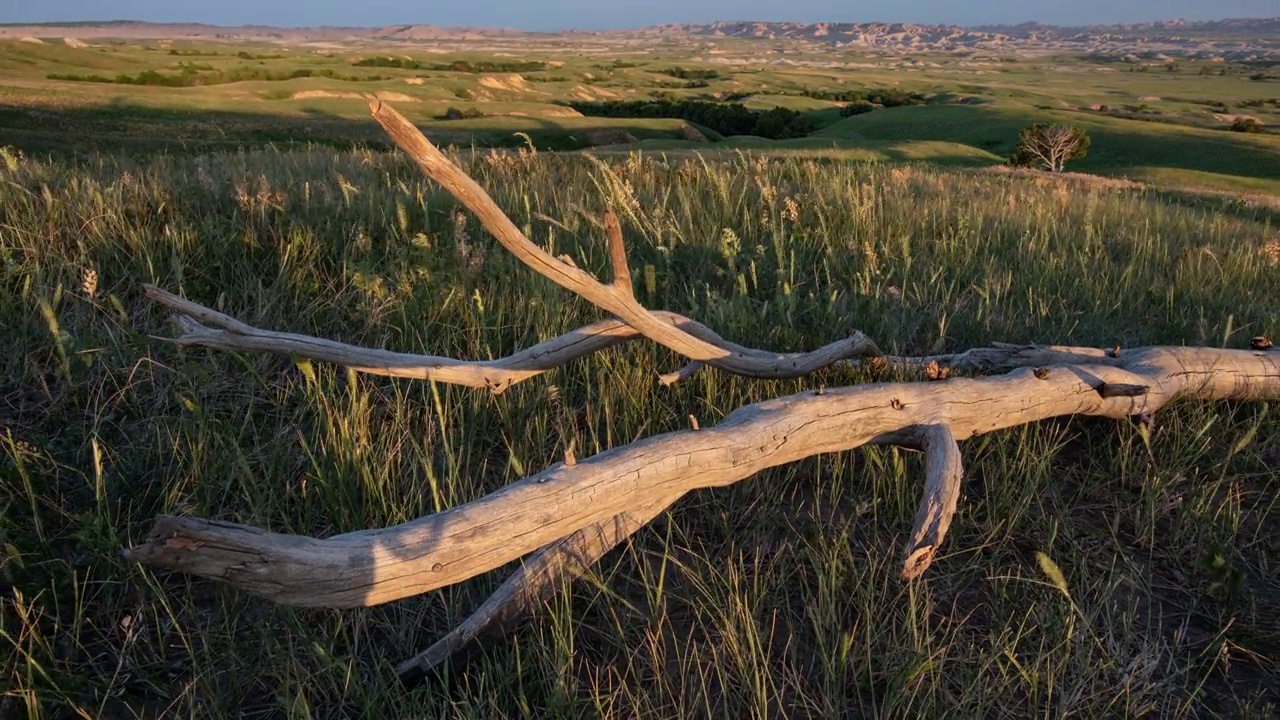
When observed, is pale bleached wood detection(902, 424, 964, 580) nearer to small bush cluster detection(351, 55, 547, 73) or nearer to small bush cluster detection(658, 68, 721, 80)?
small bush cluster detection(351, 55, 547, 73)

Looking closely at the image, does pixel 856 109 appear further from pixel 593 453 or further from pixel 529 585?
pixel 529 585

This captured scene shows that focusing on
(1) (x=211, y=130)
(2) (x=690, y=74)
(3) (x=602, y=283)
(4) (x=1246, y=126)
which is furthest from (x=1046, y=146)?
(2) (x=690, y=74)

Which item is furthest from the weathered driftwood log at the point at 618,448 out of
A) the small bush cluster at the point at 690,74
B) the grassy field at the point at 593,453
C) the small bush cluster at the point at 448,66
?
the small bush cluster at the point at 690,74

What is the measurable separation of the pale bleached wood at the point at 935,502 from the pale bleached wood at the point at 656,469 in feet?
0.49

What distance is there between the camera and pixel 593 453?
107 inches

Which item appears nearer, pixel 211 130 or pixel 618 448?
pixel 618 448

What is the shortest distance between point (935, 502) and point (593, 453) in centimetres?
111

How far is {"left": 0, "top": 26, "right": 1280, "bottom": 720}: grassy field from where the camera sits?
73.6 inches

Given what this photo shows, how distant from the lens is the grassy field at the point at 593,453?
6.13 feet

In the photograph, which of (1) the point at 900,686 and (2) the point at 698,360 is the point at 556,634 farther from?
(2) the point at 698,360

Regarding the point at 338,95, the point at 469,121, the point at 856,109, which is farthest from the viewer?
the point at 856,109

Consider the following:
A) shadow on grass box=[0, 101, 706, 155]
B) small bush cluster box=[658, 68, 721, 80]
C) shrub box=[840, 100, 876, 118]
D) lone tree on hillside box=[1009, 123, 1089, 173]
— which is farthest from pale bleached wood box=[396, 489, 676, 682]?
small bush cluster box=[658, 68, 721, 80]

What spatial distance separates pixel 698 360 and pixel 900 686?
4.08ft

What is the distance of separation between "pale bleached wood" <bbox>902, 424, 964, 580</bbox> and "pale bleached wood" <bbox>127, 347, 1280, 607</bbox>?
0.49 feet
